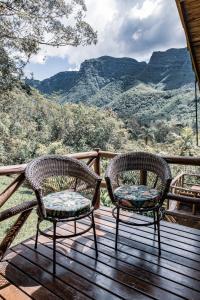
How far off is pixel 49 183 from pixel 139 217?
5563 millimetres

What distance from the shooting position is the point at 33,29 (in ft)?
27.2

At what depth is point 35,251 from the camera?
8.38 feet

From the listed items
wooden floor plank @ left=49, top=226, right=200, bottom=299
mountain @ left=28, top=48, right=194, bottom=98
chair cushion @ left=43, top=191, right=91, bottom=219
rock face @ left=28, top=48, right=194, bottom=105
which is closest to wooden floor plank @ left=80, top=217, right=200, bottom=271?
wooden floor plank @ left=49, top=226, right=200, bottom=299

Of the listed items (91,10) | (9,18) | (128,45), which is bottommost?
(9,18)

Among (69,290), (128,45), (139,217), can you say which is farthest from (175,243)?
(128,45)

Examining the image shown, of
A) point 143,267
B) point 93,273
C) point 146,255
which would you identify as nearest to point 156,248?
point 146,255

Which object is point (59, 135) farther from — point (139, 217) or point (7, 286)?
point (7, 286)

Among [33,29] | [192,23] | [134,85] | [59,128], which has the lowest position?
[59,128]

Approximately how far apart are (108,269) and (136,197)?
699 millimetres

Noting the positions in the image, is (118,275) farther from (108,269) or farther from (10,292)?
(10,292)

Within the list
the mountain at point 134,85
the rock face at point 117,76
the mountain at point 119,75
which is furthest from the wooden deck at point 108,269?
the mountain at point 119,75

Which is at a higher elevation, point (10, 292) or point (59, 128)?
point (59, 128)

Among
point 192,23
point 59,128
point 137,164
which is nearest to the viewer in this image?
point 192,23

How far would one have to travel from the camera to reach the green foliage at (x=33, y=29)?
780 centimetres
